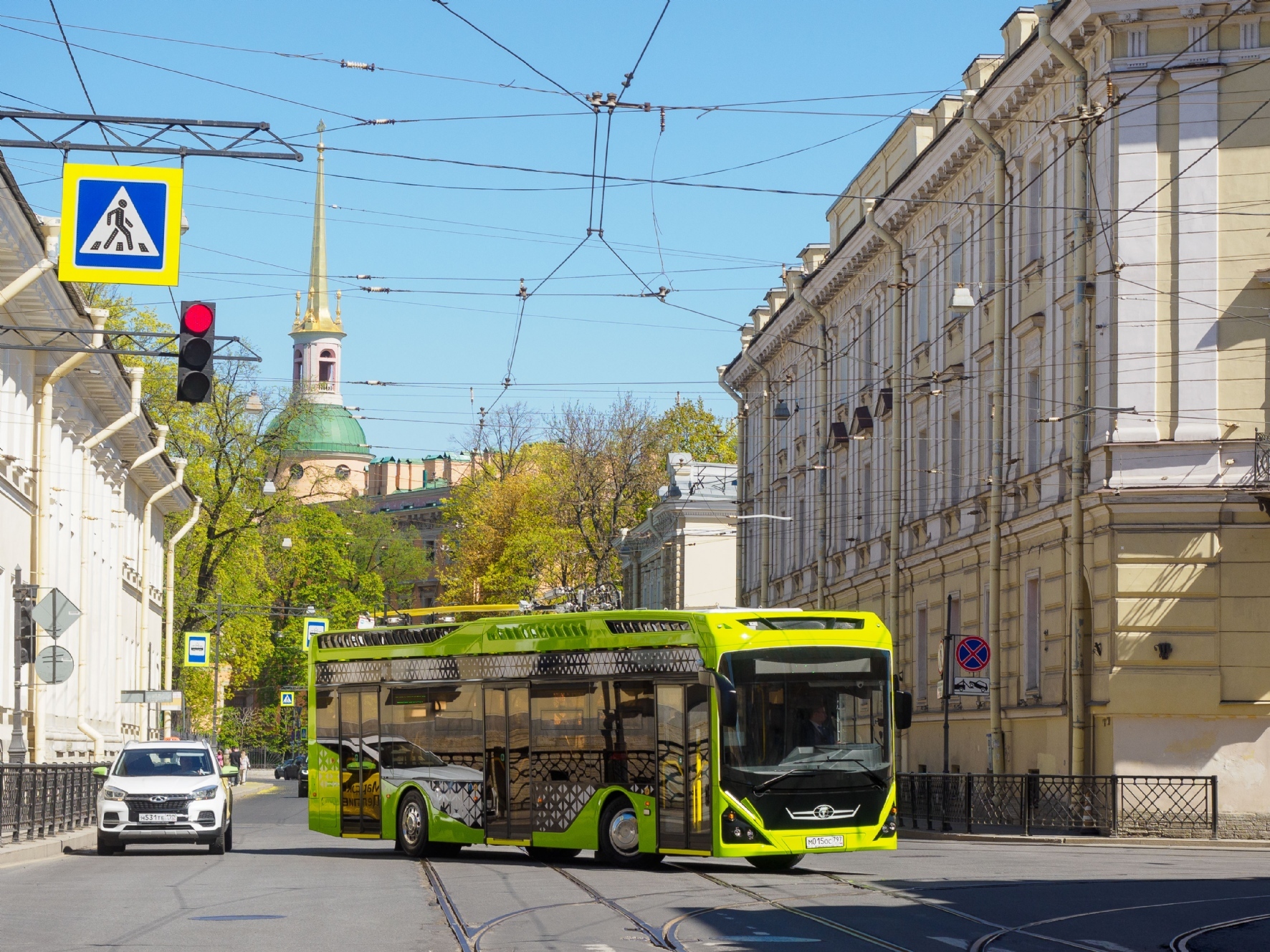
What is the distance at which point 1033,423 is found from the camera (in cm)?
3234

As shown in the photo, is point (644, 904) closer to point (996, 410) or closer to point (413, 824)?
point (413, 824)

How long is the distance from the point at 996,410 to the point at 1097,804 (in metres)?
8.72

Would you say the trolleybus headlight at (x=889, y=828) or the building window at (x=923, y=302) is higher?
the building window at (x=923, y=302)


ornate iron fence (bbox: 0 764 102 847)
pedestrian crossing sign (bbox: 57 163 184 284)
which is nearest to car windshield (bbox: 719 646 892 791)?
pedestrian crossing sign (bbox: 57 163 184 284)

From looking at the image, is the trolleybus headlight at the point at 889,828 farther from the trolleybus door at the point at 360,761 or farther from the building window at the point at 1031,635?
the building window at the point at 1031,635

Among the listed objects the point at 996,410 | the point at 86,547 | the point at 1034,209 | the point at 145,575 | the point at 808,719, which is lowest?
the point at 808,719

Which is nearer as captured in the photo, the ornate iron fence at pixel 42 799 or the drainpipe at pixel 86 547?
the ornate iron fence at pixel 42 799

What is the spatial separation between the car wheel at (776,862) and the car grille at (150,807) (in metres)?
7.96

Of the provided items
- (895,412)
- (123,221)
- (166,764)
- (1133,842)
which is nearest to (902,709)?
(1133,842)

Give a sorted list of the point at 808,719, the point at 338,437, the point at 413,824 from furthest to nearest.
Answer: the point at 338,437 → the point at 413,824 → the point at 808,719

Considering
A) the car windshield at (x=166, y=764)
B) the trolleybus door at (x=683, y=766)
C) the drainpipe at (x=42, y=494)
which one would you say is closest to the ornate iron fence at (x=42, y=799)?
the car windshield at (x=166, y=764)

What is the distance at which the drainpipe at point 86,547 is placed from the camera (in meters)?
40.2

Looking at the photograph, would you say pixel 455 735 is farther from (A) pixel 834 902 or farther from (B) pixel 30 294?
(B) pixel 30 294

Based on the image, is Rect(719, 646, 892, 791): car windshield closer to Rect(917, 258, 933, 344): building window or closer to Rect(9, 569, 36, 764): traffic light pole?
Rect(9, 569, 36, 764): traffic light pole
